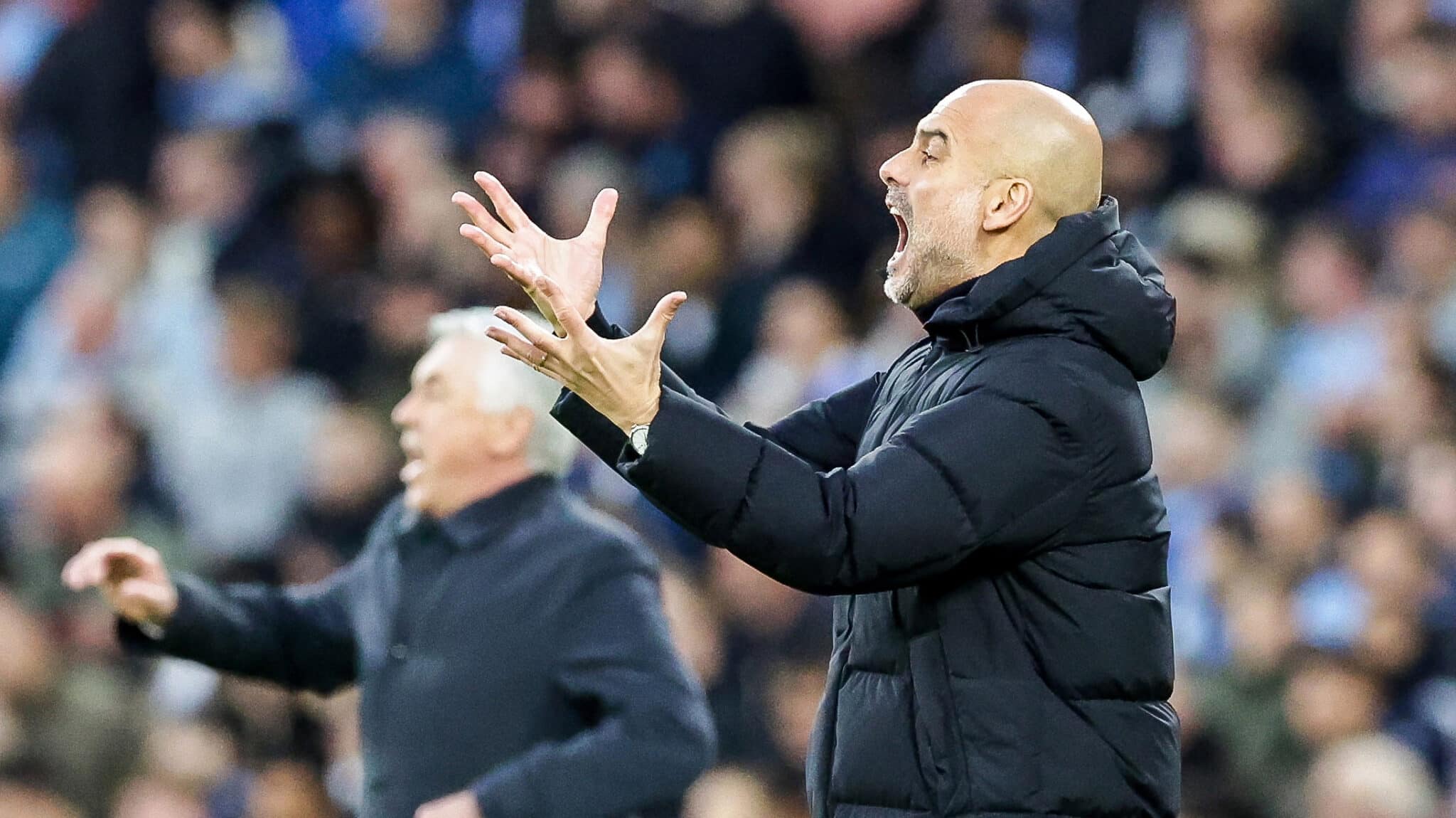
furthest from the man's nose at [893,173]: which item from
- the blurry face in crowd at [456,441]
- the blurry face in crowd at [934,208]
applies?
the blurry face in crowd at [456,441]

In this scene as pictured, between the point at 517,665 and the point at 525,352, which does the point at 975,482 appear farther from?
the point at 517,665

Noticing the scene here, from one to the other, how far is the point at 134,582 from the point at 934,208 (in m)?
1.72

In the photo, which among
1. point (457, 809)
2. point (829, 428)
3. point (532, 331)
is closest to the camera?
point (532, 331)

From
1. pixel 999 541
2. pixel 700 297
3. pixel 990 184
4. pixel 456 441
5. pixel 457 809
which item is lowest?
pixel 457 809

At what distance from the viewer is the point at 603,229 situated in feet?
9.13

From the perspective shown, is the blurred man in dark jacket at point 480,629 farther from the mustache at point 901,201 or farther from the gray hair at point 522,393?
the mustache at point 901,201

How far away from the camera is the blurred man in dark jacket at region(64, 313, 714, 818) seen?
3.81 m

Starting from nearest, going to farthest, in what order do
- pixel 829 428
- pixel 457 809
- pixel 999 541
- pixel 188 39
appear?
pixel 999 541 → pixel 829 428 → pixel 457 809 → pixel 188 39

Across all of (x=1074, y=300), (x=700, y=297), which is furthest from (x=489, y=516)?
(x=700, y=297)

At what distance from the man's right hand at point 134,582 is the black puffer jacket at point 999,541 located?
4.71ft

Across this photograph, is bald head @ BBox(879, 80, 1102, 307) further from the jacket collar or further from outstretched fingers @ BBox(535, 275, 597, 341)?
the jacket collar

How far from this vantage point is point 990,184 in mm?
2939

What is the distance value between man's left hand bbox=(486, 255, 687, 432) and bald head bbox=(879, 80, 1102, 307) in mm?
459

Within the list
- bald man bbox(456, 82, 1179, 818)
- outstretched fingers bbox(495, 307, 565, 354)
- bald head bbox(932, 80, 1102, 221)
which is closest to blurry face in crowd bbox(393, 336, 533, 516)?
bald man bbox(456, 82, 1179, 818)
